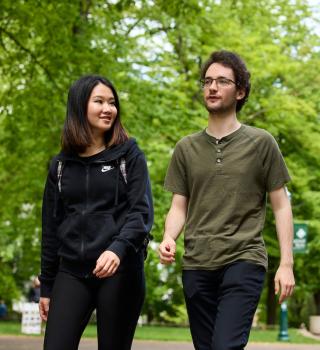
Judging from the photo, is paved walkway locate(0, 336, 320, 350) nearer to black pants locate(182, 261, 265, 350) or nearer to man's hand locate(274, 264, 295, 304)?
black pants locate(182, 261, 265, 350)

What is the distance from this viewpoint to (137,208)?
518cm

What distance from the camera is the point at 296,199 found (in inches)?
1220

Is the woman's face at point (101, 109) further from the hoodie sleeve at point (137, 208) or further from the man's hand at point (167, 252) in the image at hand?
the man's hand at point (167, 252)

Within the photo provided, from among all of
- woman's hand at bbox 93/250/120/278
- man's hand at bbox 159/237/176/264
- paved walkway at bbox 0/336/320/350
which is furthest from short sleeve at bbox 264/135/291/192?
paved walkway at bbox 0/336/320/350

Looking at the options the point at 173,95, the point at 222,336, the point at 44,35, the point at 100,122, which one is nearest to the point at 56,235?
the point at 100,122

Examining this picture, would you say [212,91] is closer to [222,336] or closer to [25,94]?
[222,336]

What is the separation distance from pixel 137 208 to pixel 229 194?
54cm

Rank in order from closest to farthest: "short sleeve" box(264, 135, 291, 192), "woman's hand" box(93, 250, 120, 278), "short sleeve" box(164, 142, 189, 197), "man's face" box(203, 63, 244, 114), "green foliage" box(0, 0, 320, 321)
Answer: "woman's hand" box(93, 250, 120, 278) → "short sleeve" box(264, 135, 291, 192) → "man's face" box(203, 63, 244, 114) → "short sleeve" box(164, 142, 189, 197) → "green foliage" box(0, 0, 320, 321)

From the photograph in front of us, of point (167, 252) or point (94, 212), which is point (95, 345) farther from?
point (94, 212)

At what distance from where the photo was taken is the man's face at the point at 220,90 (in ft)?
18.2

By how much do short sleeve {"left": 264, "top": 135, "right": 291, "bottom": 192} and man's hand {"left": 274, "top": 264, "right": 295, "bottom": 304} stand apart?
475mm

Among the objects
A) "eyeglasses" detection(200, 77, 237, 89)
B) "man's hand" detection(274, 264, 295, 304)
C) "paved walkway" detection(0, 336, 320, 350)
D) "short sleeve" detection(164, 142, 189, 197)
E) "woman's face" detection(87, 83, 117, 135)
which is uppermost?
"eyeglasses" detection(200, 77, 237, 89)

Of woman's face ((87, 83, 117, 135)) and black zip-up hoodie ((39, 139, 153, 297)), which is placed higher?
woman's face ((87, 83, 117, 135))

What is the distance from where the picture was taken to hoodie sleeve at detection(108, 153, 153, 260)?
199 inches
